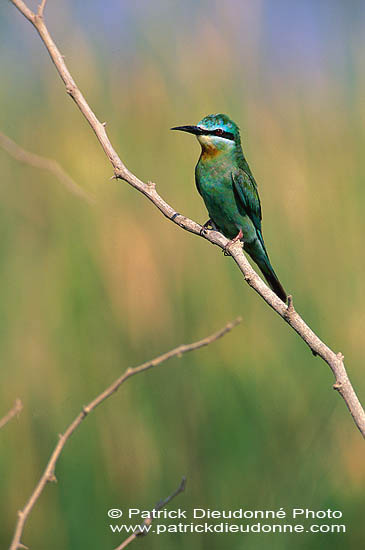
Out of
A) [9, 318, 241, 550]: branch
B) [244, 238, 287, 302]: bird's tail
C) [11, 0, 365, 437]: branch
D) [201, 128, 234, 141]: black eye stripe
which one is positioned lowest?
[9, 318, 241, 550]: branch

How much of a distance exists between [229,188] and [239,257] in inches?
36.4

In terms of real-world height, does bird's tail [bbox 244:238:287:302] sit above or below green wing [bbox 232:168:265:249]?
below

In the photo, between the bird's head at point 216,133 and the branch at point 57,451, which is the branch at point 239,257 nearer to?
the branch at point 57,451

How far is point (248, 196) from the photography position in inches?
71.3

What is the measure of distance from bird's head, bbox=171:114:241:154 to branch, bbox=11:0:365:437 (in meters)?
0.76

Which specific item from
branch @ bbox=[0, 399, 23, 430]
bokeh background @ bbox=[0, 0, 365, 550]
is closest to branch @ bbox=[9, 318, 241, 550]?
branch @ bbox=[0, 399, 23, 430]

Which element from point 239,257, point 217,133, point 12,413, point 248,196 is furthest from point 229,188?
point 12,413

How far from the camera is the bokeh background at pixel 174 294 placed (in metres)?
1.52

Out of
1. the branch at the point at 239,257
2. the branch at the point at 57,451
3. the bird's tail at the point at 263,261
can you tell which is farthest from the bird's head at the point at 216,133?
the branch at the point at 57,451

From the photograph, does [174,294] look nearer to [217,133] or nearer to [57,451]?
[217,133]

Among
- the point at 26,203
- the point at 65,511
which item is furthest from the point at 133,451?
the point at 26,203

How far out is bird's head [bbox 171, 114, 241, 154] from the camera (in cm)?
173

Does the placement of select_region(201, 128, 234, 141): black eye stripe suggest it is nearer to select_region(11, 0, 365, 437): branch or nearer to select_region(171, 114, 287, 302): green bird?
select_region(171, 114, 287, 302): green bird

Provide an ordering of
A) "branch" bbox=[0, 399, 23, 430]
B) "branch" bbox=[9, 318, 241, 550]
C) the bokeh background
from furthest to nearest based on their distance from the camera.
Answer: the bokeh background, "branch" bbox=[0, 399, 23, 430], "branch" bbox=[9, 318, 241, 550]
